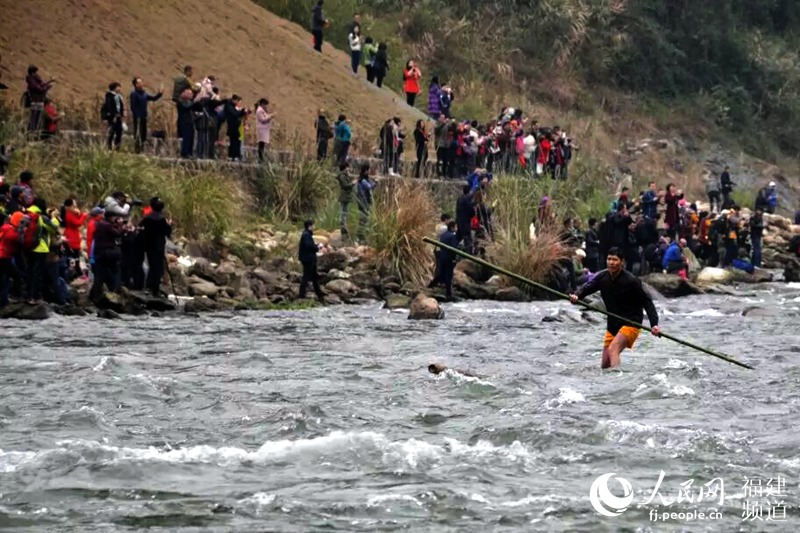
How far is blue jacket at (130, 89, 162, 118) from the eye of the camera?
1144 inches

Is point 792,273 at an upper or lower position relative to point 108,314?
lower

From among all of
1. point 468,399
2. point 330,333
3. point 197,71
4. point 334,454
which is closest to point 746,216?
point 197,71

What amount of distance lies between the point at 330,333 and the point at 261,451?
28.6ft

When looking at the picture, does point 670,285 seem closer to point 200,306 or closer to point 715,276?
point 715,276

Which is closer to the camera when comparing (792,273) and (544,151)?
(792,273)

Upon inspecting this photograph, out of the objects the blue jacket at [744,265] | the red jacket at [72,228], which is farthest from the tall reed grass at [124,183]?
the blue jacket at [744,265]

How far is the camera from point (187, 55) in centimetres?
3931

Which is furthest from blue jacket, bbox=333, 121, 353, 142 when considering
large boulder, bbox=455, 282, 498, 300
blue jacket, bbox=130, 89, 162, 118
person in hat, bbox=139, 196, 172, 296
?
person in hat, bbox=139, 196, 172, 296

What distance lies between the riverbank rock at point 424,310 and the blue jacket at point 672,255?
29.5 ft

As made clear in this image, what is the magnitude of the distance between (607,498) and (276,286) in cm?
1506

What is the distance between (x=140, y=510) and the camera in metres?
10.6

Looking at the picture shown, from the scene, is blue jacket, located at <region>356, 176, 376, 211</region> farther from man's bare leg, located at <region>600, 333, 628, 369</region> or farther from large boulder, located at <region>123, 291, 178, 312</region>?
man's bare leg, located at <region>600, 333, 628, 369</region>

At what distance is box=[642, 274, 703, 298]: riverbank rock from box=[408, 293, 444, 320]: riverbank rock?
7.12 metres

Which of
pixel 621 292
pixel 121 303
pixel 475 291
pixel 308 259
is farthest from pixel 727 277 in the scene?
pixel 621 292
